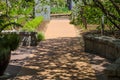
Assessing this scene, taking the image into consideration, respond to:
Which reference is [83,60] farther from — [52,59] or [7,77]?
[7,77]

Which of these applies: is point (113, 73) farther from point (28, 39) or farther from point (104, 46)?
point (28, 39)

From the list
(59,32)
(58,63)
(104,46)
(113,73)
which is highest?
(113,73)

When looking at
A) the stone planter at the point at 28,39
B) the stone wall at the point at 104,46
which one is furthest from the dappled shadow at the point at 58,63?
the stone planter at the point at 28,39

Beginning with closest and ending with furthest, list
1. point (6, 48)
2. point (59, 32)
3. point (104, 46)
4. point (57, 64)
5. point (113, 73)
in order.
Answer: point (113, 73) → point (6, 48) → point (57, 64) → point (104, 46) → point (59, 32)

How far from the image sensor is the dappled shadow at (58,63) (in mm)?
10212

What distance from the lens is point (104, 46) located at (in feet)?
44.5

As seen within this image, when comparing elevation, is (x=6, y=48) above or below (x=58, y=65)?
above

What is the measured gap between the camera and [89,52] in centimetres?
1474

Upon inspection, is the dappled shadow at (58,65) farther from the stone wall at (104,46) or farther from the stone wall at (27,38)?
the stone wall at (27,38)

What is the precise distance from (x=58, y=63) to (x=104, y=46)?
88.4 inches

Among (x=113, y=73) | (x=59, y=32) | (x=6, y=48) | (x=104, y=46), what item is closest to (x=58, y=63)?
(x=104, y=46)

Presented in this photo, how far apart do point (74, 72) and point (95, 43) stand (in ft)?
13.2

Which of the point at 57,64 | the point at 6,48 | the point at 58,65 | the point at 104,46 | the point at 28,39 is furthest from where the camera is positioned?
the point at 28,39

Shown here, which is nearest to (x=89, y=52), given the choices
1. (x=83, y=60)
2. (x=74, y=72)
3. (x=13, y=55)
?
(x=83, y=60)
